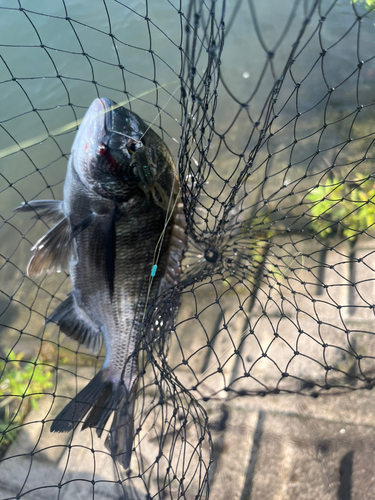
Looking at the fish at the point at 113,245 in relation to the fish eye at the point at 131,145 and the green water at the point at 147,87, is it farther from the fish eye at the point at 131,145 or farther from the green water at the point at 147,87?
the green water at the point at 147,87

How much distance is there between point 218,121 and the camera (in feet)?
17.6

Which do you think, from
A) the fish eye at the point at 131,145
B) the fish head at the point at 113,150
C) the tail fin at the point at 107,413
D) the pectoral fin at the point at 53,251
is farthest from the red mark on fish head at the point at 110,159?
the tail fin at the point at 107,413

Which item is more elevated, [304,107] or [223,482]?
[304,107]

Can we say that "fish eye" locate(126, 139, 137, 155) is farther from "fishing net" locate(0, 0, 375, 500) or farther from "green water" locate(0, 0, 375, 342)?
"green water" locate(0, 0, 375, 342)

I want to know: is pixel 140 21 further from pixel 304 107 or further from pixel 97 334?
pixel 97 334

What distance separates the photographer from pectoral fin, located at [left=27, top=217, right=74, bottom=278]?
248 centimetres

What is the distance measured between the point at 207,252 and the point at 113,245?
0.74 meters

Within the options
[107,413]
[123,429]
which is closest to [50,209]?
[107,413]

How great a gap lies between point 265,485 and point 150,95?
5.45 m

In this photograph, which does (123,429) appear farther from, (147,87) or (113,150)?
(147,87)

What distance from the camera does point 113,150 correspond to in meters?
2.29

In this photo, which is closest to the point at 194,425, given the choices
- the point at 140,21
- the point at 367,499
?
the point at 367,499

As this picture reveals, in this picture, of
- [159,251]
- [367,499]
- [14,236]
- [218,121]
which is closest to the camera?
[367,499]

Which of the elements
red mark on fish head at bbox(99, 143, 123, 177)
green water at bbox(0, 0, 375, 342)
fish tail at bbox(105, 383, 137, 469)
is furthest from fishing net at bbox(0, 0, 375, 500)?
red mark on fish head at bbox(99, 143, 123, 177)
